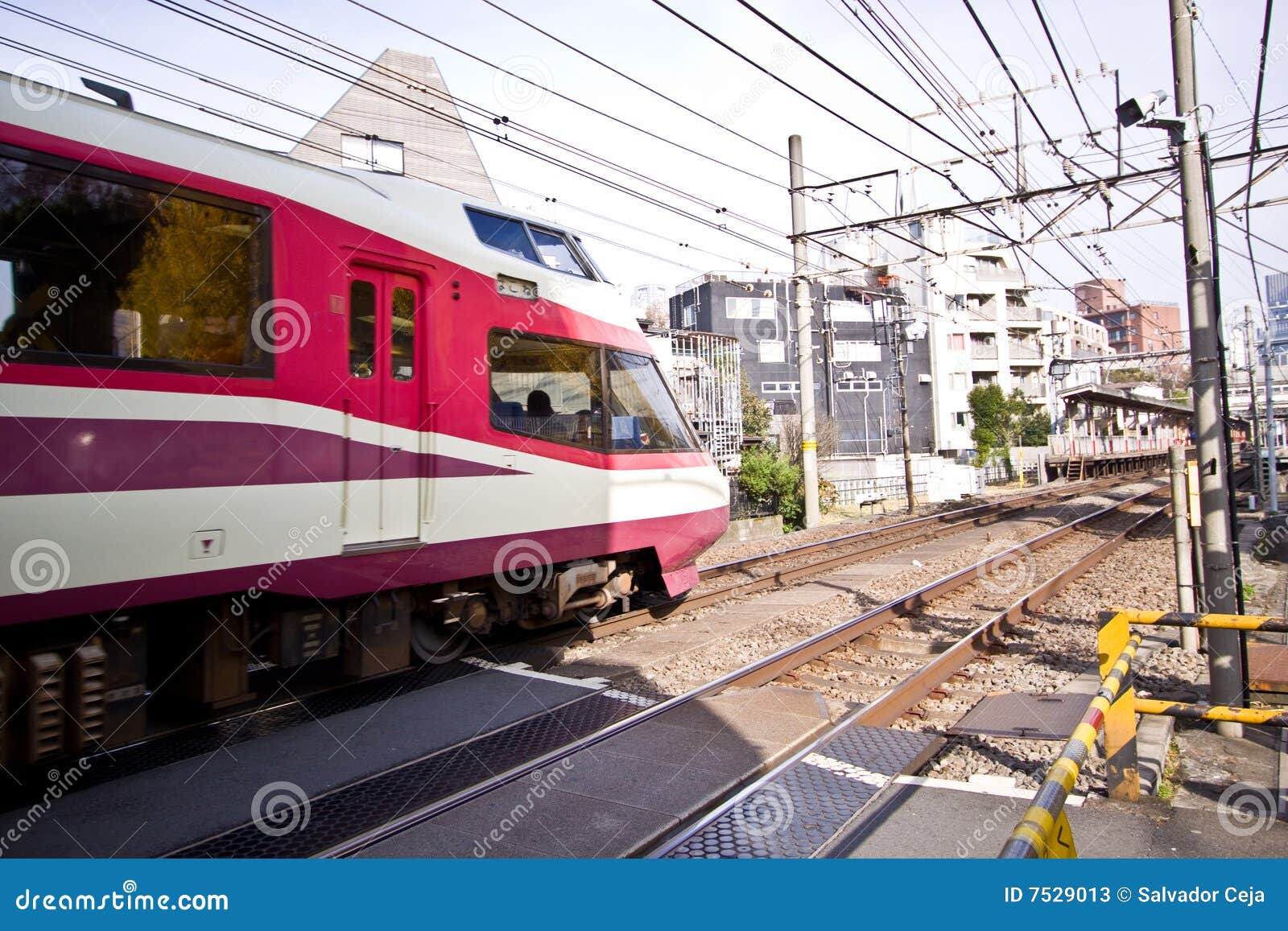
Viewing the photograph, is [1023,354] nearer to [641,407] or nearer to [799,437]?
[799,437]

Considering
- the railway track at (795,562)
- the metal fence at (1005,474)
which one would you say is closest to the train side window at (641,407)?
the railway track at (795,562)

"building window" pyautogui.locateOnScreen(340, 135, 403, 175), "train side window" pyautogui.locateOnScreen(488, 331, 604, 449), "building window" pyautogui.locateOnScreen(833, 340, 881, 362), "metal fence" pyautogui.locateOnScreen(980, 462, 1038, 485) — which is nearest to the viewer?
"train side window" pyautogui.locateOnScreen(488, 331, 604, 449)

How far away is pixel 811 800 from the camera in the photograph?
4.71 m

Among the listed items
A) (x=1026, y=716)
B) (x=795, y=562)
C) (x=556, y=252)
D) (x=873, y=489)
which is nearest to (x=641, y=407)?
(x=556, y=252)

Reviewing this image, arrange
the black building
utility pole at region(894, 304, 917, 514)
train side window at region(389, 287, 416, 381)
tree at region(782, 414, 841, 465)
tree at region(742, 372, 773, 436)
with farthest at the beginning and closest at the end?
1. the black building
2. tree at region(742, 372, 773, 436)
3. tree at region(782, 414, 841, 465)
4. utility pole at region(894, 304, 917, 514)
5. train side window at region(389, 287, 416, 381)

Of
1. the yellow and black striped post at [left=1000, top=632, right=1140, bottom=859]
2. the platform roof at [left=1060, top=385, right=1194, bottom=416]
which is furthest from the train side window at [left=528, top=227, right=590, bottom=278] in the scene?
the platform roof at [left=1060, top=385, right=1194, bottom=416]

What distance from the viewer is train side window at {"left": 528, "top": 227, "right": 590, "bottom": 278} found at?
316 inches

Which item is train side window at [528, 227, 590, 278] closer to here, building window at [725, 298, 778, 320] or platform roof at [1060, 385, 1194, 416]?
platform roof at [1060, 385, 1194, 416]

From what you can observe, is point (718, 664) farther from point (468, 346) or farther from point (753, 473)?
point (753, 473)

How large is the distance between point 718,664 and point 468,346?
12.2ft

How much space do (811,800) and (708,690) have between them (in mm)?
1987

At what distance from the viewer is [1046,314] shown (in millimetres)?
76500

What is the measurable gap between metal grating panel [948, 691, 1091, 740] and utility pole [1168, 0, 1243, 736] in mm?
1114

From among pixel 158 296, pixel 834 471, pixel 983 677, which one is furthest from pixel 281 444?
pixel 834 471
